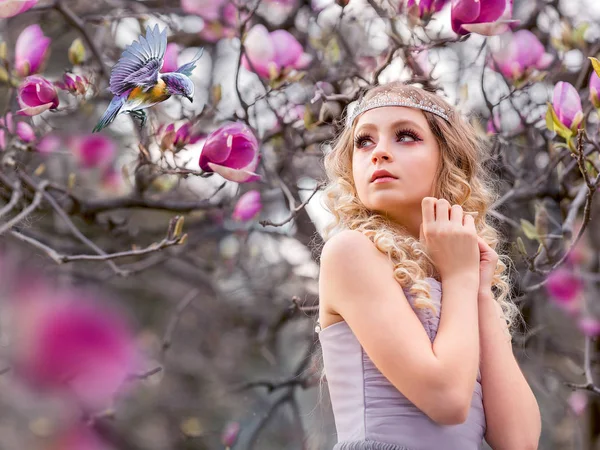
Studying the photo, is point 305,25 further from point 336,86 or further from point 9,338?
point 9,338

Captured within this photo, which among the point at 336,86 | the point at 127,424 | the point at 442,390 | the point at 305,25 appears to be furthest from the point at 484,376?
the point at 127,424

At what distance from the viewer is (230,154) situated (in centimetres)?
137

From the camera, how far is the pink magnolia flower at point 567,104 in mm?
1349

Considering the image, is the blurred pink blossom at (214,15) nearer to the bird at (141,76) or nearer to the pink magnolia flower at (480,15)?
the pink magnolia flower at (480,15)

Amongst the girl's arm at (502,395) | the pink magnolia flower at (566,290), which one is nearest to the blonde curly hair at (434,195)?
the girl's arm at (502,395)

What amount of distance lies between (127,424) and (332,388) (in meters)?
2.17

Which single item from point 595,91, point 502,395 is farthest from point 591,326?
point 502,395

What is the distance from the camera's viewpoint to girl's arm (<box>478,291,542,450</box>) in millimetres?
990

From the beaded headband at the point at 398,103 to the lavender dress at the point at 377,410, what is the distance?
0.30 metres

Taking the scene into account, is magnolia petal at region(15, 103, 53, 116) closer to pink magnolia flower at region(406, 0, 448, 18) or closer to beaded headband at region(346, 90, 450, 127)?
beaded headband at region(346, 90, 450, 127)

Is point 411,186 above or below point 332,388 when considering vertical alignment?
above

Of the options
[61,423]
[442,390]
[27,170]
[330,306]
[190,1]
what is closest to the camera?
[442,390]

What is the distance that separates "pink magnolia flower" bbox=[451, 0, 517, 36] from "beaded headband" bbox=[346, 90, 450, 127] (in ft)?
1.08

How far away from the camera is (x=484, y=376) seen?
102cm
